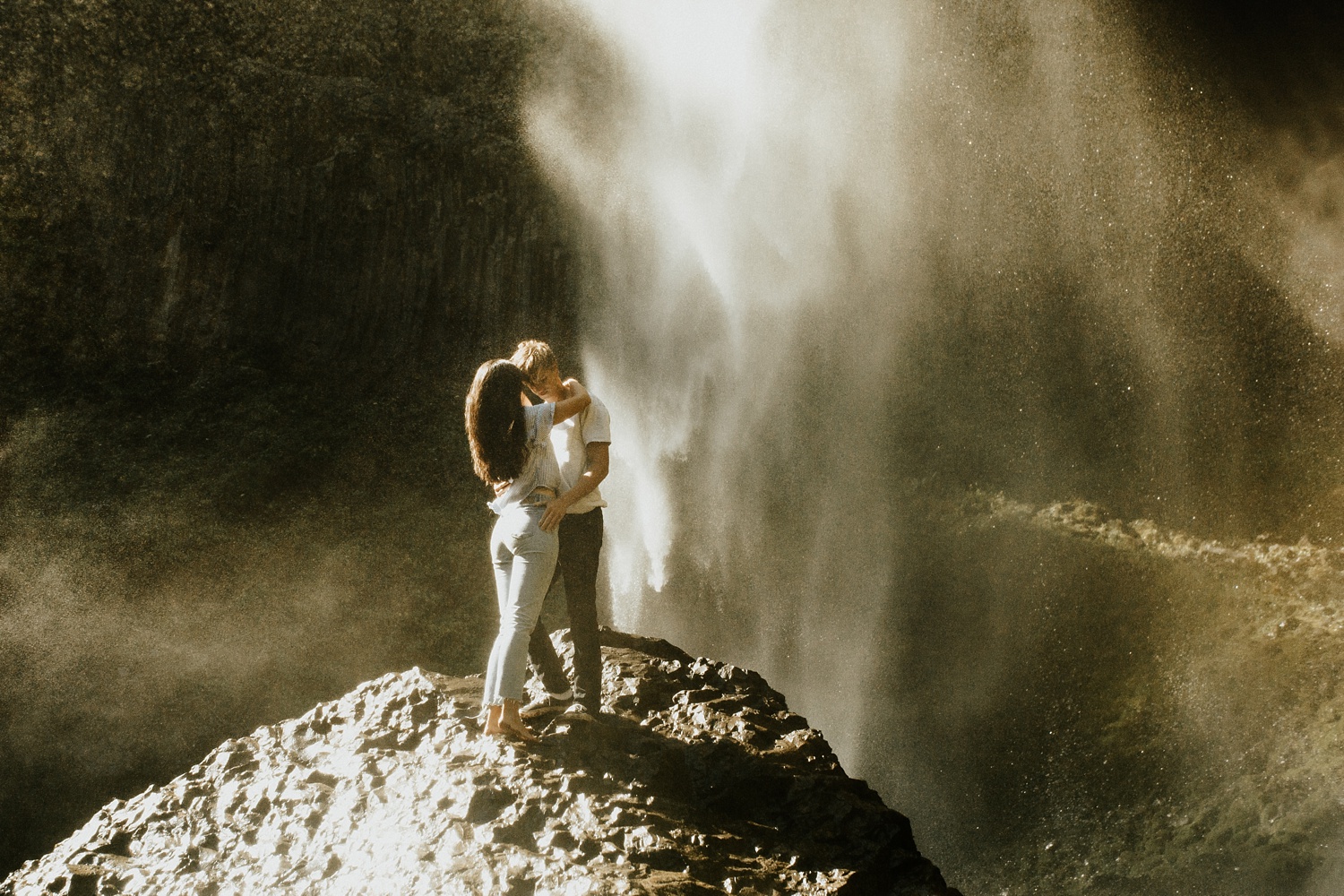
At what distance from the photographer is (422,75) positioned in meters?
18.1

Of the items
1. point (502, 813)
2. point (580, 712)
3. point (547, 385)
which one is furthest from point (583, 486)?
point (502, 813)

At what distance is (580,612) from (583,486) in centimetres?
72

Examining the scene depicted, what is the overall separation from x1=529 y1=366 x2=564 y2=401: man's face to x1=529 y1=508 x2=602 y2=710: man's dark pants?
0.56 meters

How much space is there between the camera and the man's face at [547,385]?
440 centimetres

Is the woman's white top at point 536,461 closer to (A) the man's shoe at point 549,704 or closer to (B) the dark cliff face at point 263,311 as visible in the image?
(A) the man's shoe at point 549,704

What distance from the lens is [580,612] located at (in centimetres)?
467

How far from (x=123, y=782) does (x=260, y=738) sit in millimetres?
10343

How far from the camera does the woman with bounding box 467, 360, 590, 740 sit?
419cm

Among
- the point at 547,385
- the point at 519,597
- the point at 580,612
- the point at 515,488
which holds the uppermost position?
the point at 547,385

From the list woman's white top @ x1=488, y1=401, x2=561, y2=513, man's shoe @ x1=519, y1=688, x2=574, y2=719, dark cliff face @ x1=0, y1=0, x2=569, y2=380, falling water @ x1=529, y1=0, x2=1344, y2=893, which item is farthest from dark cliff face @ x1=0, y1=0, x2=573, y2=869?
woman's white top @ x1=488, y1=401, x2=561, y2=513

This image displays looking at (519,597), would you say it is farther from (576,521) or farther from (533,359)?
(533,359)

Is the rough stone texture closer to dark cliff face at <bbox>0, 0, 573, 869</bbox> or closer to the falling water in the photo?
the falling water

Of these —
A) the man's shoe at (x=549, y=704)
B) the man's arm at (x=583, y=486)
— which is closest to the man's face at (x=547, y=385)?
the man's arm at (x=583, y=486)

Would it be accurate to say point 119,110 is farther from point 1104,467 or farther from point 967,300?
point 1104,467
